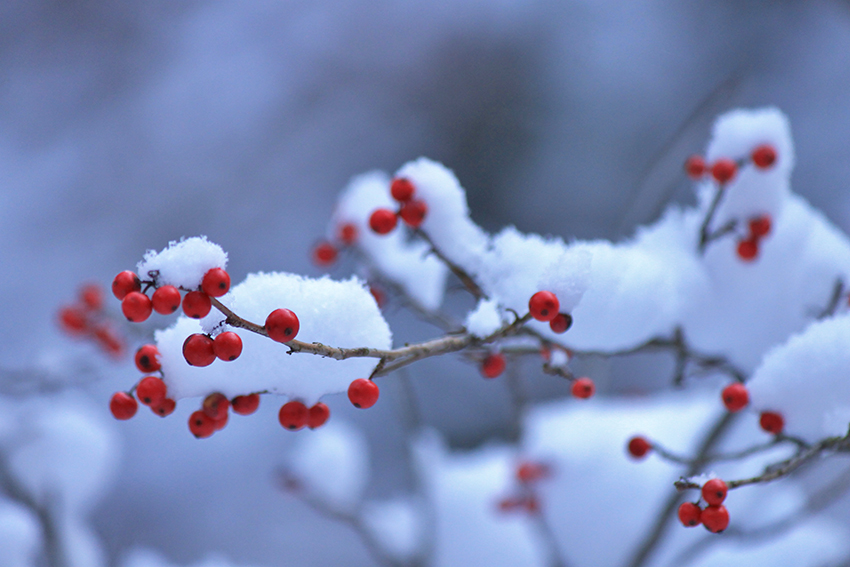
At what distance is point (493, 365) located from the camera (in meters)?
0.78

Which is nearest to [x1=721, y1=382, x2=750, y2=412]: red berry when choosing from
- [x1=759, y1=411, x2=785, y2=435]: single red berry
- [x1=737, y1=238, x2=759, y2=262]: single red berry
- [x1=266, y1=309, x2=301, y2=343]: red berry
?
[x1=759, y1=411, x2=785, y2=435]: single red berry

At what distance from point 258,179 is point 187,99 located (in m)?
0.47

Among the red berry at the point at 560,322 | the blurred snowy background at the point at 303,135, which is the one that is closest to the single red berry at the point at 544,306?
the red berry at the point at 560,322

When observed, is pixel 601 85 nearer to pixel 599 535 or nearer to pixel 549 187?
pixel 549 187

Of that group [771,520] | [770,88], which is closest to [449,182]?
[771,520]

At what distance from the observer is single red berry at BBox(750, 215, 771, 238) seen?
85 cm

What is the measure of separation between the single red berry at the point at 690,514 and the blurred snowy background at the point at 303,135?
83.5 inches

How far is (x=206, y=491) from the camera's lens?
265 centimetres

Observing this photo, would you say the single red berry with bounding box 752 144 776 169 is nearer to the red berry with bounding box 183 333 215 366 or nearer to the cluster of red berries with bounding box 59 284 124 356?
the red berry with bounding box 183 333 215 366

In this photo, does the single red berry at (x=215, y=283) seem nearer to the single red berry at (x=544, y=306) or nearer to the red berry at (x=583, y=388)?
the single red berry at (x=544, y=306)

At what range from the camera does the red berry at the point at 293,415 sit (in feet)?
1.98

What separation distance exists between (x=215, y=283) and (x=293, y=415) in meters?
0.19

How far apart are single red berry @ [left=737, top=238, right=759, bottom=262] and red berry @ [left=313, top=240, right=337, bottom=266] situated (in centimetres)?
63

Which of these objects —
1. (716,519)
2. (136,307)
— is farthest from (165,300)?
(716,519)
